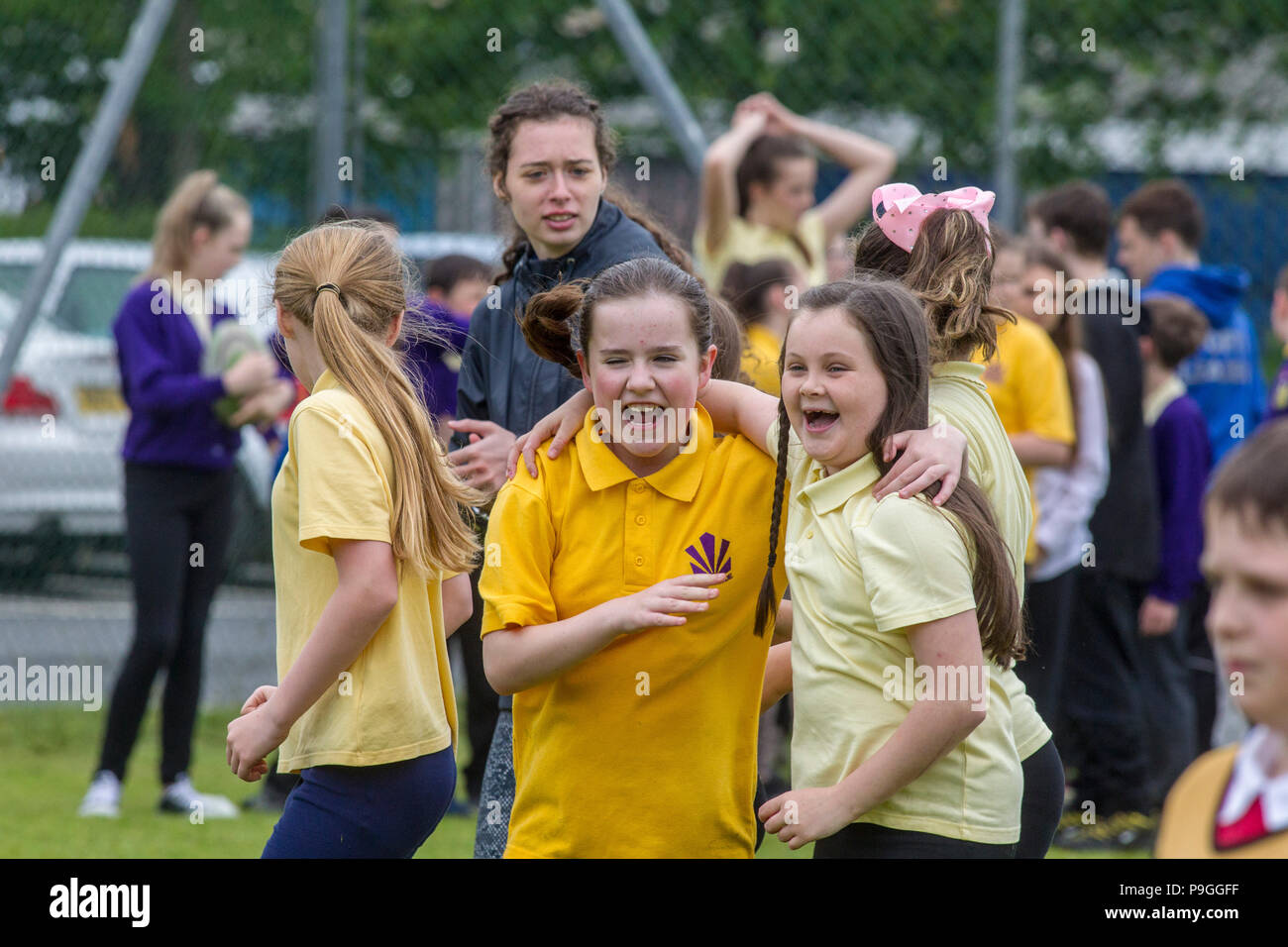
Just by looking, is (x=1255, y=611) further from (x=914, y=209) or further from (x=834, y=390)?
(x=914, y=209)

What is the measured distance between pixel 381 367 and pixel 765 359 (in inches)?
76.1

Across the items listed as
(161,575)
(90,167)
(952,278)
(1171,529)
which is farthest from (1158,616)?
(90,167)

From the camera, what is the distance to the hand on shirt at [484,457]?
3.28 meters

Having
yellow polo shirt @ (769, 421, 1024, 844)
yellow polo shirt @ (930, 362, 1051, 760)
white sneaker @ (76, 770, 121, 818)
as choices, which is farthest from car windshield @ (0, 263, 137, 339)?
yellow polo shirt @ (769, 421, 1024, 844)

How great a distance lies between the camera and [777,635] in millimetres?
2938

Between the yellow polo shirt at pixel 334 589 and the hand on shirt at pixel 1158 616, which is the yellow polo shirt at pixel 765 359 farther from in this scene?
the hand on shirt at pixel 1158 616

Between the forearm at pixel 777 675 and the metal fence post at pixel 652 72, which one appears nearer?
the forearm at pixel 777 675

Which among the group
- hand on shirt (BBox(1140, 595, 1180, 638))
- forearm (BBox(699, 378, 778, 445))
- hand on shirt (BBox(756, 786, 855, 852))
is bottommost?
hand on shirt (BBox(1140, 595, 1180, 638))

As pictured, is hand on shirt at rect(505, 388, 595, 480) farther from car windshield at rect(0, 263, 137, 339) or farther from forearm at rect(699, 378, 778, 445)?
car windshield at rect(0, 263, 137, 339)

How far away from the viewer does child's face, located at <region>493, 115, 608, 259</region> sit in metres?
3.49

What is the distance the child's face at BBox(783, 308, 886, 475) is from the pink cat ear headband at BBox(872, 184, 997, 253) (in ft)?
1.37

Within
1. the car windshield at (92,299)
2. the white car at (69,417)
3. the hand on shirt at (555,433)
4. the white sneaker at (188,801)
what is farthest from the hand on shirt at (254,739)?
the car windshield at (92,299)

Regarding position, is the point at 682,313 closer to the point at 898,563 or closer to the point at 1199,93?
the point at 898,563

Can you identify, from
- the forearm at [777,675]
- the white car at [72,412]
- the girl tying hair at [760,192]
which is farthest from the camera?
the white car at [72,412]
